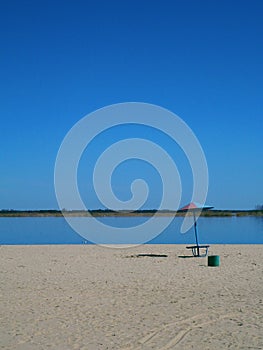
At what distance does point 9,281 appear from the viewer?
407 inches

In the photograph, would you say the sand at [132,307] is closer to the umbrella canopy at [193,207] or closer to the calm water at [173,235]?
the umbrella canopy at [193,207]

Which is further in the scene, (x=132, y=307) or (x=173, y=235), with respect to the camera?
(x=173, y=235)

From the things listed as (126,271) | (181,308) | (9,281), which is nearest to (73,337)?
(181,308)

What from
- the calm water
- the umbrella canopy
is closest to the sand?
the umbrella canopy

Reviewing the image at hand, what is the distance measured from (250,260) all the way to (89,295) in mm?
7100

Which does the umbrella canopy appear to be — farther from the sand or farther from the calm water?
the calm water

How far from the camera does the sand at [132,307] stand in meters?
5.64

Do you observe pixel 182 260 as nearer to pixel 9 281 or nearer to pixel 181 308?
pixel 9 281

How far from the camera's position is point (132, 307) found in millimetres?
7410

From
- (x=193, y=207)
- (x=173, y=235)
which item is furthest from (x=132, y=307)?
(x=173, y=235)

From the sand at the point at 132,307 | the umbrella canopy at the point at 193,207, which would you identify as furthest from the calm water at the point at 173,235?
the sand at the point at 132,307

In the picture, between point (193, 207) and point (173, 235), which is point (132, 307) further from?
point (173, 235)

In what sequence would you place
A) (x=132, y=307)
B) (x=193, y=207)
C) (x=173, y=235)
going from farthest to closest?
(x=173, y=235) → (x=193, y=207) → (x=132, y=307)

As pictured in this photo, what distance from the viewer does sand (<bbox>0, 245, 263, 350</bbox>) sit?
5637 mm
